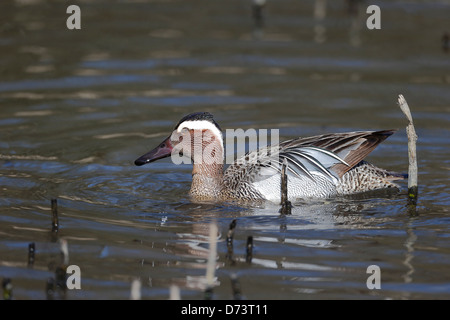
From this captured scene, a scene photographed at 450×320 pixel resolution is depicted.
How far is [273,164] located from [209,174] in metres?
0.61

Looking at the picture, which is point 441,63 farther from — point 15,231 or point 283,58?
point 15,231

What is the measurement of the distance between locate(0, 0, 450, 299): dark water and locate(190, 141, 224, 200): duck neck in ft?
0.60

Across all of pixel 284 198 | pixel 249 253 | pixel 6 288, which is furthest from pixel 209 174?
pixel 6 288

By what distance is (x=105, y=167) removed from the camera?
8555 mm

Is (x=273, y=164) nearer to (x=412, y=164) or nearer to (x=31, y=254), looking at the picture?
(x=412, y=164)

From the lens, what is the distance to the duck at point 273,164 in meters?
7.67

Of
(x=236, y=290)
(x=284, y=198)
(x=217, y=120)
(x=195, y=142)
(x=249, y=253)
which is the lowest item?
(x=236, y=290)

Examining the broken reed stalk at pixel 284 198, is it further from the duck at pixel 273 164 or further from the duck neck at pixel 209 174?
the duck neck at pixel 209 174

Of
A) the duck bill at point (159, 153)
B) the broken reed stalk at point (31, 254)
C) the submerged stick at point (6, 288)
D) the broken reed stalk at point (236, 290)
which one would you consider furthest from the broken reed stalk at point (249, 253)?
the duck bill at point (159, 153)

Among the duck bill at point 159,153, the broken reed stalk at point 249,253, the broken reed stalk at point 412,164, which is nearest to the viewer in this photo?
the broken reed stalk at point 249,253

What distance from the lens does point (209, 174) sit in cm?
782

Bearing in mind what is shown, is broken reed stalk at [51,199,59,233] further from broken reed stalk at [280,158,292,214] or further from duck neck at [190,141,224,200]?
broken reed stalk at [280,158,292,214]
